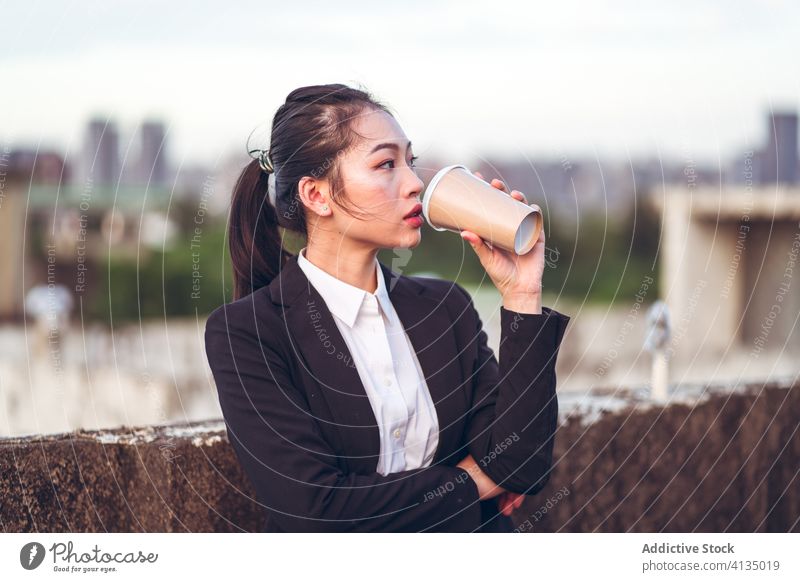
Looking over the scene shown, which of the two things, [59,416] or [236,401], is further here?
[59,416]

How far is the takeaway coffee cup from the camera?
7.00ft

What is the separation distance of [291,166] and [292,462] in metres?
0.65

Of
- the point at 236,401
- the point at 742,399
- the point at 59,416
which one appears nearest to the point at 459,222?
the point at 236,401

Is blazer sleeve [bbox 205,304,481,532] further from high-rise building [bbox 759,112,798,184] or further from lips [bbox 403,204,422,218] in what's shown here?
high-rise building [bbox 759,112,798,184]

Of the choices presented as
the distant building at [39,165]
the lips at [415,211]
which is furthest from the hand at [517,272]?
the distant building at [39,165]

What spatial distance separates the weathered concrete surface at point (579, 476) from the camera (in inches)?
98.3

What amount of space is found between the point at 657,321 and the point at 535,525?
84cm

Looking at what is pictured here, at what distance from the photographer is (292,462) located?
2.06m

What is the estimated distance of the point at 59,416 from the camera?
621cm

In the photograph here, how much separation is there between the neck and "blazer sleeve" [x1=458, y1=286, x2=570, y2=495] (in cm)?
32

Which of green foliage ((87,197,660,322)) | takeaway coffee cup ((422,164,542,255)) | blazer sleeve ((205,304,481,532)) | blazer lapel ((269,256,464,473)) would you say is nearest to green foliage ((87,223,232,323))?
green foliage ((87,197,660,322))

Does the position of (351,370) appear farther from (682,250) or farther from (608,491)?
(682,250)

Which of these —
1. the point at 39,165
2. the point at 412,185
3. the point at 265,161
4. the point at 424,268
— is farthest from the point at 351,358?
the point at 39,165

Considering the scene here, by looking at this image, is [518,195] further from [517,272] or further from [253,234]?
[253,234]
